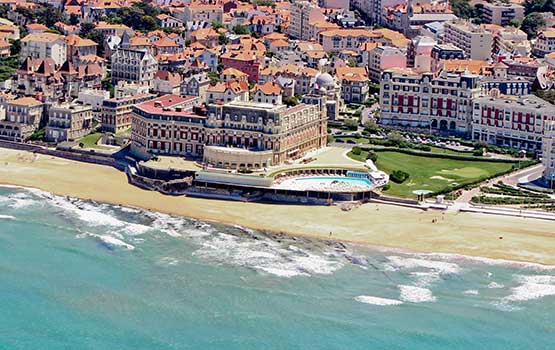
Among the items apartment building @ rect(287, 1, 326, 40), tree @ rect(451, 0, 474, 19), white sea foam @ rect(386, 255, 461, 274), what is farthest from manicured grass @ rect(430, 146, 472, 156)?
tree @ rect(451, 0, 474, 19)

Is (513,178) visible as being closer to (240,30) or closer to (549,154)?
(549,154)

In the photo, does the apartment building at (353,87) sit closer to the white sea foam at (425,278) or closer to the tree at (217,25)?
the tree at (217,25)

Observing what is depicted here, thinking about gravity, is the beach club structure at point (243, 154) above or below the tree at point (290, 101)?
below

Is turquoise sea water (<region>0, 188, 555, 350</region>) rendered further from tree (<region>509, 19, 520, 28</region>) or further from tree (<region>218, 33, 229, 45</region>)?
tree (<region>509, 19, 520, 28</region>)

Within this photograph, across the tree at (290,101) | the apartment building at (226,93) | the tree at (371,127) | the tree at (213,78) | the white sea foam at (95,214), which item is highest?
the tree at (213,78)

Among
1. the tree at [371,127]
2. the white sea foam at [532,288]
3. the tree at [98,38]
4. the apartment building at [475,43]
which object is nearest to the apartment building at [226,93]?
the tree at [371,127]

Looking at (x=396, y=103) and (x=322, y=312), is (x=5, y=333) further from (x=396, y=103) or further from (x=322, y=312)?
(x=396, y=103)
